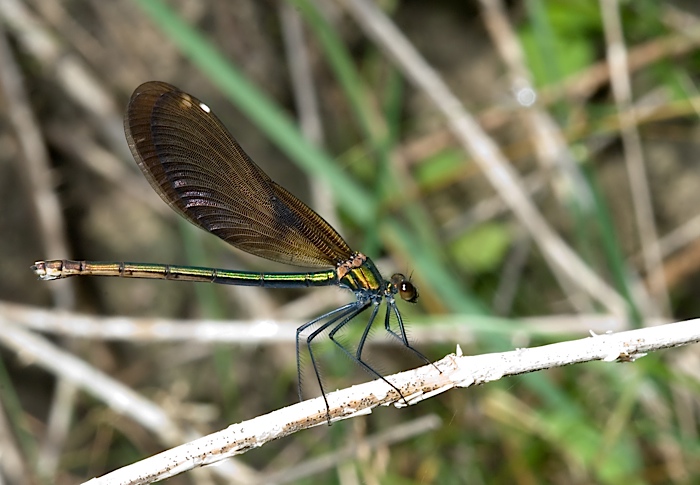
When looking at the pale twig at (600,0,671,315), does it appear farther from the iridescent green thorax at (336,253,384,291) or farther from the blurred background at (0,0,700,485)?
the iridescent green thorax at (336,253,384,291)

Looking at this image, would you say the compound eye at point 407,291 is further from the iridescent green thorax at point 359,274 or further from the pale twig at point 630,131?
the pale twig at point 630,131

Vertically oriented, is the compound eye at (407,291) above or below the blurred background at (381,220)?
below

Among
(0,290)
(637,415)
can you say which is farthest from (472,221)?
(0,290)

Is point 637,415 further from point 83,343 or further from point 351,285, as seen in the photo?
point 83,343

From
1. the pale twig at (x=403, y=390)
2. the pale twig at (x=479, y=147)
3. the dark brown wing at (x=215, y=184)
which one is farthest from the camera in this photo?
the pale twig at (x=479, y=147)

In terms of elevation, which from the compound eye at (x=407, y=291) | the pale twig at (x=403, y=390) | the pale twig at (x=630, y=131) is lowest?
the pale twig at (x=403, y=390)

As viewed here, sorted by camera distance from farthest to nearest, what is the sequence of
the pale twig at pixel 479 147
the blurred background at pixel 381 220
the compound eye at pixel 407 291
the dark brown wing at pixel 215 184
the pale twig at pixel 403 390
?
the pale twig at pixel 479 147 < the blurred background at pixel 381 220 < the compound eye at pixel 407 291 < the dark brown wing at pixel 215 184 < the pale twig at pixel 403 390

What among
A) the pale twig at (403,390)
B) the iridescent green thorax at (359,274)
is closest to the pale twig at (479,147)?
the iridescent green thorax at (359,274)
